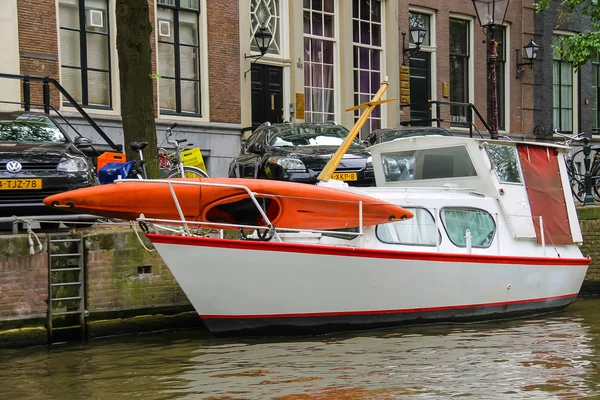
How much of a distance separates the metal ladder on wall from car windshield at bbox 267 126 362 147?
5422mm

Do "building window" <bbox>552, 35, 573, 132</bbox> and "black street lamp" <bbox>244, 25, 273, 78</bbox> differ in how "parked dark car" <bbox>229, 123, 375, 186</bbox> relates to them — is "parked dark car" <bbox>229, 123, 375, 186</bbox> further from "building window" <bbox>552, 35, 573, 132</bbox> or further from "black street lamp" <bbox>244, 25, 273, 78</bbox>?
"building window" <bbox>552, 35, 573, 132</bbox>

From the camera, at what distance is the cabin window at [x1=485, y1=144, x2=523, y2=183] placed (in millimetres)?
11586

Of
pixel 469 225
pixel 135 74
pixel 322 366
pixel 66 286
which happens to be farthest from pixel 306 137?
pixel 322 366

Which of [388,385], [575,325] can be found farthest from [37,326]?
[575,325]

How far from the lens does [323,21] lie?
22.0 meters

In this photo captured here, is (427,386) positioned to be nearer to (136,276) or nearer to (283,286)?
(283,286)

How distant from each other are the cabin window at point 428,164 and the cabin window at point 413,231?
1.26 m

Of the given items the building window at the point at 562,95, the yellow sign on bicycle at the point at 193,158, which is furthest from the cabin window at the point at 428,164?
the building window at the point at 562,95

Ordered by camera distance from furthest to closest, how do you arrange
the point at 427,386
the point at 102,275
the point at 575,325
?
1. the point at 575,325
2. the point at 102,275
3. the point at 427,386

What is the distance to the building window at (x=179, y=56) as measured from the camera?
18875 mm

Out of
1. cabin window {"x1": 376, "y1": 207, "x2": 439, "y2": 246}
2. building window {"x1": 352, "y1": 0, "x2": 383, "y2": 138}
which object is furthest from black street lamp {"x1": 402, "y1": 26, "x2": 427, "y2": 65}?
cabin window {"x1": 376, "y1": 207, "x2": 439, "y2": 246}

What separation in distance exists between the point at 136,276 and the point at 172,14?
9812 millimetres

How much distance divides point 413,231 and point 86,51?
365 inches

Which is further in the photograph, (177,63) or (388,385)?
(177,63)
